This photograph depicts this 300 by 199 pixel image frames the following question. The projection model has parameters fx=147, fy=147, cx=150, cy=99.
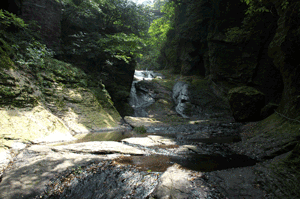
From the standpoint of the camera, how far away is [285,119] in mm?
5234

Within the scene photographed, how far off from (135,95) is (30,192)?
Result: 45.3 feet

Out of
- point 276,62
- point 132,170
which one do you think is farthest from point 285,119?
point 132,170

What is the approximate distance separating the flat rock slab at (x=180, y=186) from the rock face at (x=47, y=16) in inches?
424

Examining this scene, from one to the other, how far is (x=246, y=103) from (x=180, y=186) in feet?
26.7

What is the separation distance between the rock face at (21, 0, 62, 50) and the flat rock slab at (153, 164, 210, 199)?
10776 mm

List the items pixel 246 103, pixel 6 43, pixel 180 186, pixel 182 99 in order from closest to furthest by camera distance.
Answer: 1. pixel 180 186
2. pixel 6 43
3. pixel 246 103
4. pixel 182 99

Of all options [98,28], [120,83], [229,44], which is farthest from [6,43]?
[229,44]

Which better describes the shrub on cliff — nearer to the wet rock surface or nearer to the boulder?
the wet rock surface

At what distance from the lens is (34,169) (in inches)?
115

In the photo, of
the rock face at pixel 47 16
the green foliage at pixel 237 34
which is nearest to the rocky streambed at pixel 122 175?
the rock face at pixel 47 16

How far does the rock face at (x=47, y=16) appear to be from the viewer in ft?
28.3

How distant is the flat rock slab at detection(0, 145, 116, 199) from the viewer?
2.35 meters

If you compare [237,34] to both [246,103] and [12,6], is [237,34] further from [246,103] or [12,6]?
[12,6]

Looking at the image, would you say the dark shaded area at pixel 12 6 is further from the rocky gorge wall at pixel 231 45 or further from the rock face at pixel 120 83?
the rocky gorge wall at pixel 231 45
